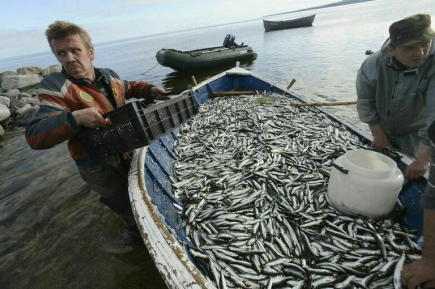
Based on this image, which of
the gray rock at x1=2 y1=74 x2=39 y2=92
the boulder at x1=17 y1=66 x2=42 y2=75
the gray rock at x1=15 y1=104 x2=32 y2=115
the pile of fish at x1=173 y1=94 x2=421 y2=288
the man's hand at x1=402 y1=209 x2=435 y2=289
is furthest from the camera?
the boulder at x1=17 y1=66 x2=42 y2=75

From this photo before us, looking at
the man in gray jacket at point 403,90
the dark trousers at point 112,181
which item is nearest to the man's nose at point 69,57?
the dark trousers at point 112,181

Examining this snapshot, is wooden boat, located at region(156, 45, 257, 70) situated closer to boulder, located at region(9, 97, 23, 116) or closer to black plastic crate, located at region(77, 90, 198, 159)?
boulder, located at region(9, 97, 23, 116)

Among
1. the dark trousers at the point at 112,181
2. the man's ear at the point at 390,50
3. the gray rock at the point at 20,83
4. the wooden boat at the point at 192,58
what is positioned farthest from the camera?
the gray rock at the point at 20,83

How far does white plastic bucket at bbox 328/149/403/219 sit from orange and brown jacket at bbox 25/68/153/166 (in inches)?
147

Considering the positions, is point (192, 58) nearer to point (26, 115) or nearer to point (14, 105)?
point (26, 115)

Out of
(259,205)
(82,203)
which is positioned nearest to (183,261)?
(259,205)

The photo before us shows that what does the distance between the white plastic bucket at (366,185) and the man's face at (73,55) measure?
409cm

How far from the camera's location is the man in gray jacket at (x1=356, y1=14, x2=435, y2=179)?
3093mm

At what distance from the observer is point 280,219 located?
362 centimetres

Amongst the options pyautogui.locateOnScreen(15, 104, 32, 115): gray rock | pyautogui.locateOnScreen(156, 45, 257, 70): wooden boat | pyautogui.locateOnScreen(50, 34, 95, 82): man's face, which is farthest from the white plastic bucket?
pyautogui.locateOnScreen(156, 45, 257, 70): wooden boat

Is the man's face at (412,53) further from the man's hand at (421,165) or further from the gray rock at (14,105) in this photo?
the gray rock at (14,105)

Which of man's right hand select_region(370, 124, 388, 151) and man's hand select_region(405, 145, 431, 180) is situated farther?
man's right hand select_region(370, 124, 388, 151)

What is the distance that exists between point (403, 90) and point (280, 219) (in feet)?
9.57

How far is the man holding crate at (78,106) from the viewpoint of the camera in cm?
274
